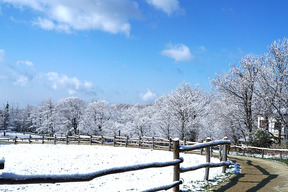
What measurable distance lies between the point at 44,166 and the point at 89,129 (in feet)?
120

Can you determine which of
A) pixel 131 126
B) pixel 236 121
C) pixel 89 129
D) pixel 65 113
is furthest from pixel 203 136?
pixel 65 113

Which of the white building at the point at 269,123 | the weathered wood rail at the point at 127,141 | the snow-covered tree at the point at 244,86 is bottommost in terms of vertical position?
the weathered wood rail at the point at 127,141

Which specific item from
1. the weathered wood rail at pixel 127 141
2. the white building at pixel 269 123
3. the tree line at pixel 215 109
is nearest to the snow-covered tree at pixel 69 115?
the tree line at pixel 215 109

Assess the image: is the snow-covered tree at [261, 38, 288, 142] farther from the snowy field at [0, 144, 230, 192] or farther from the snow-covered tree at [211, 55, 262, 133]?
the snowy field at [0, 144, 230, 192]

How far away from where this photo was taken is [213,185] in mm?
7504

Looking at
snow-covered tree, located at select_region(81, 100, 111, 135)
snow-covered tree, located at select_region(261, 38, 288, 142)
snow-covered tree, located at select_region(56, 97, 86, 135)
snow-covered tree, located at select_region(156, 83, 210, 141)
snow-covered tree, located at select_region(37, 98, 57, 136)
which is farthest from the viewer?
snow-covered tree, located at select_region(37, 98, 57, 136)

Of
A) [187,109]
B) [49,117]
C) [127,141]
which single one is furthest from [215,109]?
[49,117]

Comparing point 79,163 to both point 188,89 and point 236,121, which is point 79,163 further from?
point 188,89

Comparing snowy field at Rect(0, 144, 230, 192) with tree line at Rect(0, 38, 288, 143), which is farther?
tree line at Rect(0, 38, 288, 143)

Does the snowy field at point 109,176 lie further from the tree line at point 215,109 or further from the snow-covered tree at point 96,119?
the snow-covered tree at point 96,119

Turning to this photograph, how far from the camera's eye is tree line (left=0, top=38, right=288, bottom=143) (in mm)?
23984

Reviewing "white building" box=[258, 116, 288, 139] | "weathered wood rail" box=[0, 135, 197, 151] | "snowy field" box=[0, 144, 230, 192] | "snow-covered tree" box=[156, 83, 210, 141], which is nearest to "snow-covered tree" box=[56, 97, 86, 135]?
"weathered wood rail" box=[0, 135, 197, 151]

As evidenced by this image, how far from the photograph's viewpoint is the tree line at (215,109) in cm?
2398

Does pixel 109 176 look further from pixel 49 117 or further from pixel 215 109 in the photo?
pixel 49 117
